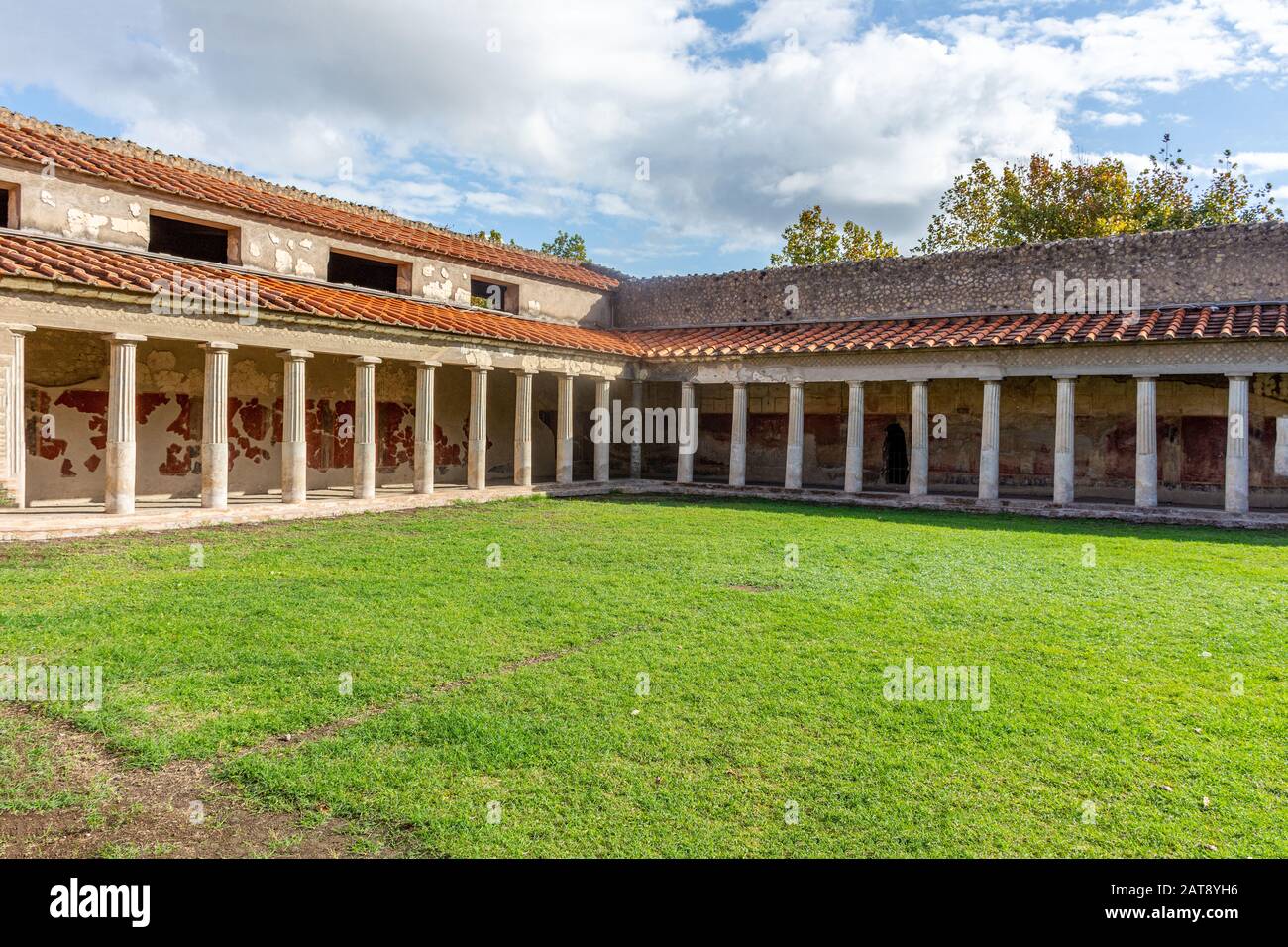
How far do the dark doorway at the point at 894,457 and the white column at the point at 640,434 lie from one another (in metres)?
6.36

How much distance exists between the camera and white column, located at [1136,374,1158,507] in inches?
605

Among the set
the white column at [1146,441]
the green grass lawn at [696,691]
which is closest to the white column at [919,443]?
the white column at [1146,441]

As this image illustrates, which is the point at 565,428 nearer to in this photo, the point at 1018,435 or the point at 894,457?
the point at 894,457

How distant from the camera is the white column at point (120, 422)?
39.4 ft

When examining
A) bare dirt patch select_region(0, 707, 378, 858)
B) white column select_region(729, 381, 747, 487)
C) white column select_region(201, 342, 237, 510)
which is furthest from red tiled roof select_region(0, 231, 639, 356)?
bare dirt patch select_region(0, 707, 378, 858)

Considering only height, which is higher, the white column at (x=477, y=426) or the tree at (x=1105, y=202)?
the tree at (x=1105, y=202)

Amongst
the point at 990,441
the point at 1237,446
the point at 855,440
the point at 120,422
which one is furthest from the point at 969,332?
the point at 120,422

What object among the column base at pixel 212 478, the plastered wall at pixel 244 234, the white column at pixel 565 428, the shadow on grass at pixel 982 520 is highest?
the plastered wall at pixel 244 234

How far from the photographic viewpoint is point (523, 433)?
1848 cm

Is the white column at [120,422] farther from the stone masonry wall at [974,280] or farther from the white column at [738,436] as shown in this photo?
the stone masonry wall at [974,280]

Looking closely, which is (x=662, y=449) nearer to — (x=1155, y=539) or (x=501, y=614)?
(x=1155, y=539)

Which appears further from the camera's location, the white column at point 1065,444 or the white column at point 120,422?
the white column at point 1065,444
